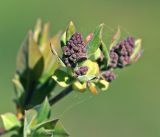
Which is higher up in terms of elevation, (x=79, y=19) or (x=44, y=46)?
(x=79, y=19)

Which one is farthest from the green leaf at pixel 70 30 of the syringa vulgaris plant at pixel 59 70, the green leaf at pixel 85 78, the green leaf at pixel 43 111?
the green leaf at pixel 43 111

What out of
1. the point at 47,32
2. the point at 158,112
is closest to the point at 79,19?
the point at 158,112

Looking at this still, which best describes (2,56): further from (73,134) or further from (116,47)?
(116,47)

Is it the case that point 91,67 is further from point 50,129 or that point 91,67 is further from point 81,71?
point 50,129

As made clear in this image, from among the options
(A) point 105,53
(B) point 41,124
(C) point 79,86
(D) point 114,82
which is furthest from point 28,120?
(D) point 114,82

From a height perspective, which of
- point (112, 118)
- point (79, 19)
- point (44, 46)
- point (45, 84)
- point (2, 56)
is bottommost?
point (45, 84)

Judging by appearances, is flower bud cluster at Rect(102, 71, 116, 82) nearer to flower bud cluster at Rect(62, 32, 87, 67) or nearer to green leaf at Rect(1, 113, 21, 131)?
flower bud cluster at Rect(62, 32, 87, 67)
